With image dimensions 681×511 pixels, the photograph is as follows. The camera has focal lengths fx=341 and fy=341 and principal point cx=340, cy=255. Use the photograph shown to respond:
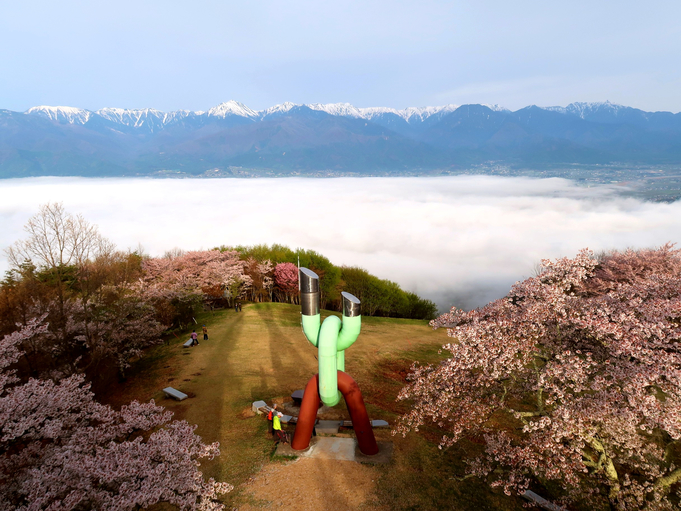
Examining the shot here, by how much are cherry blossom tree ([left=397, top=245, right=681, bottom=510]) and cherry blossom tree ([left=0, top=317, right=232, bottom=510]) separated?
7.25m

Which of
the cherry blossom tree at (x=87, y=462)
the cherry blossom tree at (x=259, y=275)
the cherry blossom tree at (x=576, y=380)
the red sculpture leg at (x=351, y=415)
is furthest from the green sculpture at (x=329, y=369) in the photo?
the cherry blossom tree at (x=259, y=275)

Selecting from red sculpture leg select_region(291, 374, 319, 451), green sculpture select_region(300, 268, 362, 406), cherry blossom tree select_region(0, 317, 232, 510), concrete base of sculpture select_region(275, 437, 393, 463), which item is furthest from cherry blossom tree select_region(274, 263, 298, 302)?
cherry blossom tree select_region(0, 317, 232, 510)

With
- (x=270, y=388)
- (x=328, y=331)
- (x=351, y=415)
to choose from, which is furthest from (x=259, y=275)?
(x=351, y=415)

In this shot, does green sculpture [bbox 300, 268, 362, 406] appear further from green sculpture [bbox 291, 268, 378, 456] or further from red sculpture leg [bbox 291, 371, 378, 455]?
red sculpture leg [bbox 291, 371, 378, 455]

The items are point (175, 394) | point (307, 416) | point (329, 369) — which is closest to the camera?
point (329, 369)

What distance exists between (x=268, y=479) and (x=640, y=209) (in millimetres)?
233000

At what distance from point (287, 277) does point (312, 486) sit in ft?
146

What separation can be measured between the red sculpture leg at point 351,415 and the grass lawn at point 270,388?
110 cm

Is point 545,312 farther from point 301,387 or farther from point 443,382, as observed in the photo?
point 301,387

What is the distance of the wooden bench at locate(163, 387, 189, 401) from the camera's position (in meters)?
19.4

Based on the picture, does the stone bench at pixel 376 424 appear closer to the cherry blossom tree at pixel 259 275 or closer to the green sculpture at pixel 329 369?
the green sculpture at pixel 329 369

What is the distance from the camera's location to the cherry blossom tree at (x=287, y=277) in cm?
5638

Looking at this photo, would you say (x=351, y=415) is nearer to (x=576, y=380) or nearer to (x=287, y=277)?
(x=576, y=380)

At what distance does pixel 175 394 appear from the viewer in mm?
19516
